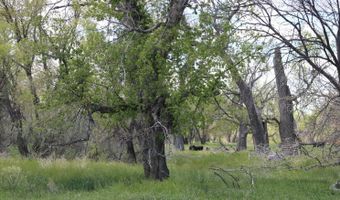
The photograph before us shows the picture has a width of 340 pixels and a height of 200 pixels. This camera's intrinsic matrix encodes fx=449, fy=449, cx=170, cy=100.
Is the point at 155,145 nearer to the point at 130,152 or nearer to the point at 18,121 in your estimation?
the point at 130,152

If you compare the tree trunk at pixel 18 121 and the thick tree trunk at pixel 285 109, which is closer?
the thick tree trunk at pixel 285 109

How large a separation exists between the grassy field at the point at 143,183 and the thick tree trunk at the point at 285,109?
2.01ft

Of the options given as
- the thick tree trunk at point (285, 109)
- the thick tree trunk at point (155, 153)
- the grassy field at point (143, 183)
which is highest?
the thick tree trunk at point (285, 109)

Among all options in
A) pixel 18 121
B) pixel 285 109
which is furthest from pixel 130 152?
pixel 285 109

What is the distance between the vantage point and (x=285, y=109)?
2072cm

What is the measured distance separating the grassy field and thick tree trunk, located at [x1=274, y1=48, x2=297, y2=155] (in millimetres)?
613

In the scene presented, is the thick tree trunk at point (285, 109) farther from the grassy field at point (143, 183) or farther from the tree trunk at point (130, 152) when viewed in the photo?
the tree trunk at point (130, 152)

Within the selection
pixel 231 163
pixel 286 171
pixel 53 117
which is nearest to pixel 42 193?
pixel 53 117

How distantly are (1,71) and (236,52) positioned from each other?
14.9 meters

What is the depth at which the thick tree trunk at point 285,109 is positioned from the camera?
15.1 metres

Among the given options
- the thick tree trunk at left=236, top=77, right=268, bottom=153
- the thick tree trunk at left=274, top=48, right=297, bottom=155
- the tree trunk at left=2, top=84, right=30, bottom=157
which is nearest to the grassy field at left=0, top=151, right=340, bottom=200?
the thick tree trunk at left=274, top=48, right=297, bottom=155

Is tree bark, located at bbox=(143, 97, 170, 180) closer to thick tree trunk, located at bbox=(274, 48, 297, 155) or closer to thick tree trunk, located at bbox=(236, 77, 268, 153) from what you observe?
thick tree trunk, located at bbox=(274, 48, 297, 155)

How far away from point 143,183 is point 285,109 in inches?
415

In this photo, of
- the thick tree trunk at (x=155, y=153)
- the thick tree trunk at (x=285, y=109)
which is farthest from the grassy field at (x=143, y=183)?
the thick tree trunk at (x=285, y=109)
